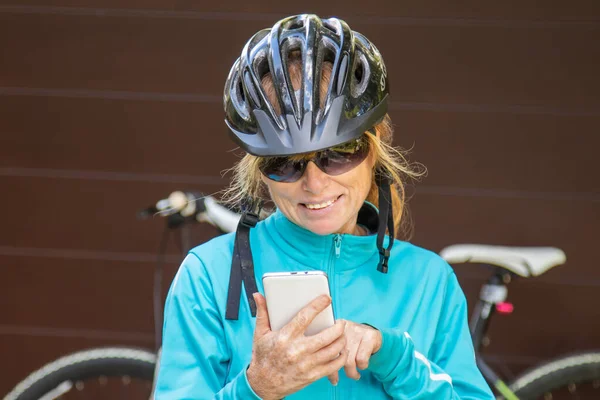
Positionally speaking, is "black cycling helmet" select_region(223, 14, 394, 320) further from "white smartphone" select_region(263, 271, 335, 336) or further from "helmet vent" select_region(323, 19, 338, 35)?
"white smartphone" select_region(263, 271, 335, 336)

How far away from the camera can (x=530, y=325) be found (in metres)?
4.09

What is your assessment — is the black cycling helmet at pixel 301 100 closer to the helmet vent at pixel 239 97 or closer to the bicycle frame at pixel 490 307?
the helmet vent at pixel 239 97

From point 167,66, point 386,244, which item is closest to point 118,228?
point 167,66

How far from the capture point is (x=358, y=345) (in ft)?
5.43

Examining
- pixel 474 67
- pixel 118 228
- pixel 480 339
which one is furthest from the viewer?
pixel 118 228

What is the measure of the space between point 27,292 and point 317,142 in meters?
3.04

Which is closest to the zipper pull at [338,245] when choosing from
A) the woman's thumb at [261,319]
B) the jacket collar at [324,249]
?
the jacket collar at [324,249]

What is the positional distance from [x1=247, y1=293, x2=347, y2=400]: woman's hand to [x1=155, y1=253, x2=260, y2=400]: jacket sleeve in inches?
6.3

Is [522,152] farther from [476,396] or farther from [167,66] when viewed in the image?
[476,396]

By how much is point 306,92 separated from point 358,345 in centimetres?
56

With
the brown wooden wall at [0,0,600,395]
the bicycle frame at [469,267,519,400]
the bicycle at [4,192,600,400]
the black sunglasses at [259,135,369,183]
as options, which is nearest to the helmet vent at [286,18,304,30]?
the black sunglasses at [259,135,369,183]

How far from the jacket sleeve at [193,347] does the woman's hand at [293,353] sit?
159 millimetres

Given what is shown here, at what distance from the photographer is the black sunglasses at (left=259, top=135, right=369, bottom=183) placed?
1.83 meters

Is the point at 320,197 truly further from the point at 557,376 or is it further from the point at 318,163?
the point at 557,376
